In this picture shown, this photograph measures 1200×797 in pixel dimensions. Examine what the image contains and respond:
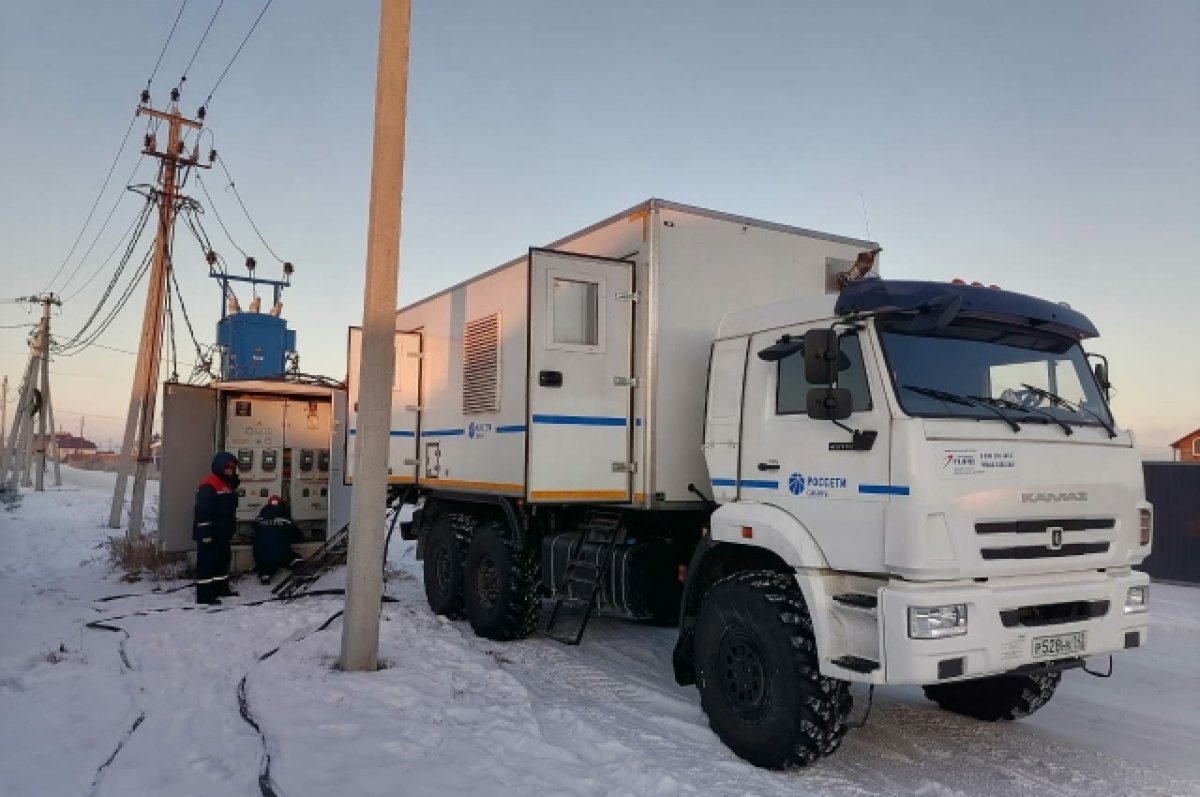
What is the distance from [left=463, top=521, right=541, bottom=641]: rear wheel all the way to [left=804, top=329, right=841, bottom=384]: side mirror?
4.40 meters

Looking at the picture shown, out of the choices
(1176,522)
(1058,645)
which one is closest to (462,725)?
(1058,645)

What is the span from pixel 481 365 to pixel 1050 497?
226 inches

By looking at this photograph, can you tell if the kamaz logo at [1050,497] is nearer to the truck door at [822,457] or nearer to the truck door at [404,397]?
the truck door at [822,457]

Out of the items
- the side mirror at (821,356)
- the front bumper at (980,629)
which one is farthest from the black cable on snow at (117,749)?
the side mirror at (821,356)

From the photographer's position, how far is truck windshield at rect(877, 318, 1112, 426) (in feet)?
16.0

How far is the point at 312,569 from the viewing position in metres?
12.0

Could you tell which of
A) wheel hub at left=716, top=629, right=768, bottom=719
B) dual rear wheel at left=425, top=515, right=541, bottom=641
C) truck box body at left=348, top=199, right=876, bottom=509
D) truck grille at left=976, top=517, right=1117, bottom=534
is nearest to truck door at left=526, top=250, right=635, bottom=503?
truck box body at left=348, top=199, right=876, bottom=509

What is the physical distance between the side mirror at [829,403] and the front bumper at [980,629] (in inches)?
39.4

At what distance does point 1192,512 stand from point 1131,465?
9785 mm

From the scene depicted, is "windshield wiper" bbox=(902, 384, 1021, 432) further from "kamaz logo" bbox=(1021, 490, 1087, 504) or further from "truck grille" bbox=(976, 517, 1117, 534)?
"truck grille" bbox=(976, 517, 1117, 534)

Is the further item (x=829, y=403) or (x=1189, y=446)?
(x=1189, y=446)

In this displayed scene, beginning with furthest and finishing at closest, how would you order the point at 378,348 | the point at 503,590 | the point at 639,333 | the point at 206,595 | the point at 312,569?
the point at 312,569
the point at 206,595
the point at 503,590
the point at 378,348
the point at 639,333

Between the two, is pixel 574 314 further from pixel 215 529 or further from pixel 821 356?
pixel 215 529

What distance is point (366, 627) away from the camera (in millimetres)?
7105
